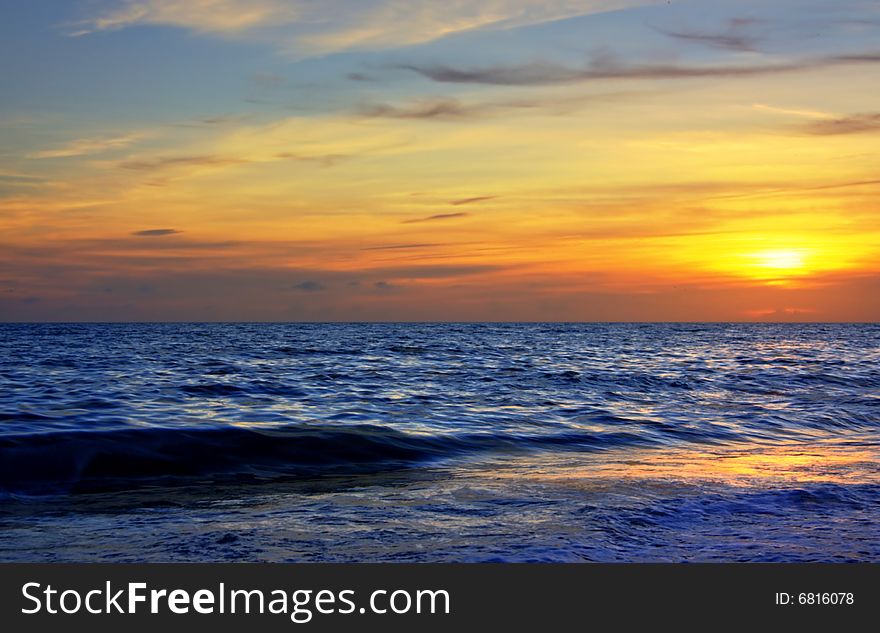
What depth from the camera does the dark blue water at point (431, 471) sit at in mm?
7609

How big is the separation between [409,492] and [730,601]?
211 inches

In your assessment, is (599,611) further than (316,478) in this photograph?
No

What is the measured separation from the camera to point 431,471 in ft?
42.3

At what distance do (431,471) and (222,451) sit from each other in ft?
13.4

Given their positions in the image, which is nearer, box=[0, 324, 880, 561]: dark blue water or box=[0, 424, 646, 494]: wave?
box=[0, 324, 880, 561]: dark blue water

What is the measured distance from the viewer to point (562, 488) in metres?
10.5

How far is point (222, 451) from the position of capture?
14.3 m

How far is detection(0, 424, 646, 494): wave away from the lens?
1220cm

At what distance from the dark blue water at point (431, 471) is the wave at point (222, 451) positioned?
6 cm

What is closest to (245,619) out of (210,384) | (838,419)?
(838,419)

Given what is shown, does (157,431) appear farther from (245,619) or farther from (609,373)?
(609,373)

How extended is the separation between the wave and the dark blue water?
0.06 meters

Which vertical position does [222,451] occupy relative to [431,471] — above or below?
above

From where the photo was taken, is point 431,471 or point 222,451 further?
point 222,451
